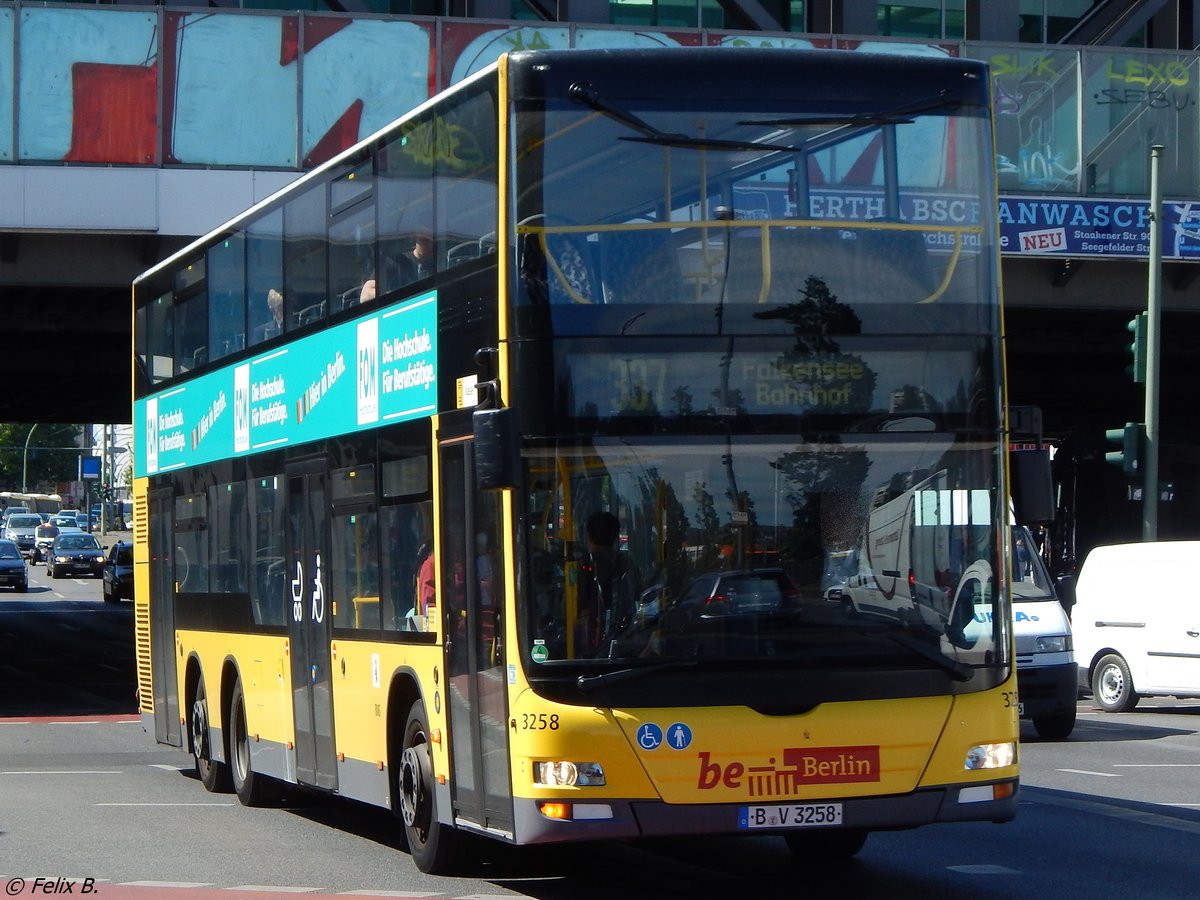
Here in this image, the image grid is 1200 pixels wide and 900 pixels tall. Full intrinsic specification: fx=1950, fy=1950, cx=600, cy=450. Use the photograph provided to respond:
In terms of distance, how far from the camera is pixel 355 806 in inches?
560

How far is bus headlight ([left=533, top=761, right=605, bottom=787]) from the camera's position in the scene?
8328 millimetres

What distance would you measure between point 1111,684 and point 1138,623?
1.06 meters

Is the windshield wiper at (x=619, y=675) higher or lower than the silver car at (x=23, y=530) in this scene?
lower

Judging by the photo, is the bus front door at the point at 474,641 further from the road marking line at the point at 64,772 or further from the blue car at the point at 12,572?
the blue car at the point at 12,572

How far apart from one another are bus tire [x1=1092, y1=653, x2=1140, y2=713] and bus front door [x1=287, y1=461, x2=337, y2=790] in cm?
1255

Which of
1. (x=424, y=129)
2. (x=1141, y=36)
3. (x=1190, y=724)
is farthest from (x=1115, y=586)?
(x=1141, y=36)

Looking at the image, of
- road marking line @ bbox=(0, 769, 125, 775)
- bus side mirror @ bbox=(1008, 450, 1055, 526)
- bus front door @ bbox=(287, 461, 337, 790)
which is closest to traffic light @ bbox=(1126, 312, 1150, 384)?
road marking line @ bbox=(0, 769, 125, 775)

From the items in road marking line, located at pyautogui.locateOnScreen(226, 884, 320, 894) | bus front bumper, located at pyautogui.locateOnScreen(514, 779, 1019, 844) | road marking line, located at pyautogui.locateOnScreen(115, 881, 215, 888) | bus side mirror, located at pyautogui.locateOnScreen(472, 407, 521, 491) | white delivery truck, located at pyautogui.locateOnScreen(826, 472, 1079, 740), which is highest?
bus side mirror, located at pyautogui.locateOnScreen(472, 407, 521, 491)

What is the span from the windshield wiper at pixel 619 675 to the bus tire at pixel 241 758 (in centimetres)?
600

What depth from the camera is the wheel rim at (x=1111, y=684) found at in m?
22.4

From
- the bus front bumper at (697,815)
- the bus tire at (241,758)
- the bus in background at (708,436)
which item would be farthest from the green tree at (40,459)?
the bus front bumper at (697,815)

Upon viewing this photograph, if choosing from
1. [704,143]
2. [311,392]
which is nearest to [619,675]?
[704,143]

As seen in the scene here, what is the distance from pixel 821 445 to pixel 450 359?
203 cm

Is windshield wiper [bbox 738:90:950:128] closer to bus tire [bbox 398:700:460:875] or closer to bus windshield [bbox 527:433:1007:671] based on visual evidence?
bus windshield [bbox 527:433:1007:671]
